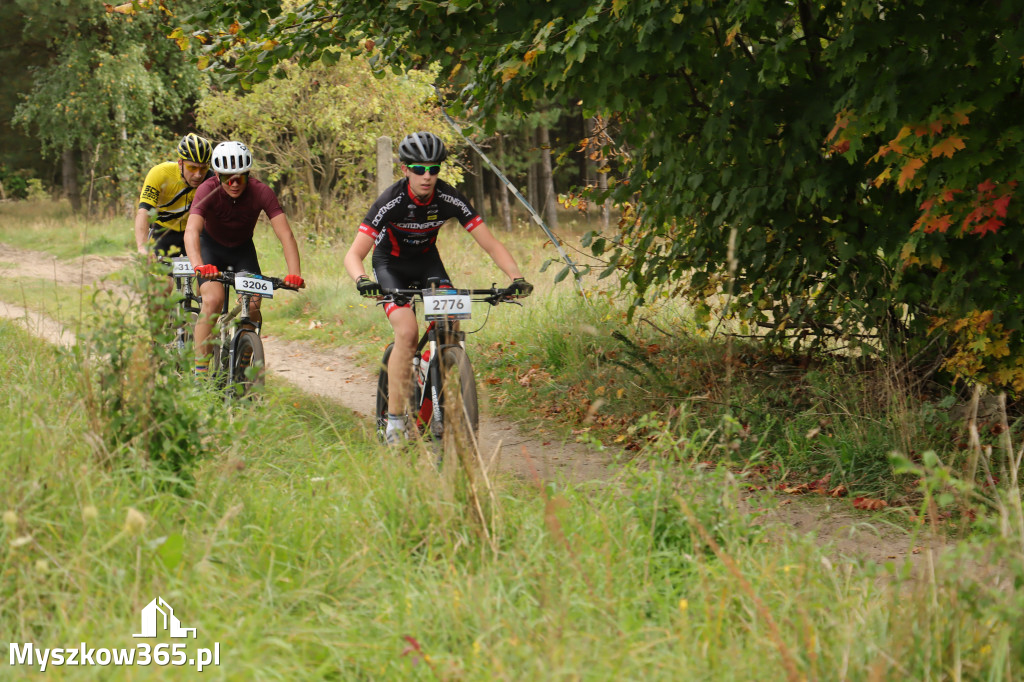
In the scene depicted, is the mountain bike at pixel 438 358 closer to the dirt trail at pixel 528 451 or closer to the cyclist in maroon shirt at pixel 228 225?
the dirt trail at pixel 528 451

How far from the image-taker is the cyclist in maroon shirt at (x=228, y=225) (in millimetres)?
6500

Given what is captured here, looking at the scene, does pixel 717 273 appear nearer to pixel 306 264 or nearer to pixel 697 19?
pixel 697 19

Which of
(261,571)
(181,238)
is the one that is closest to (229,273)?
(181,238)

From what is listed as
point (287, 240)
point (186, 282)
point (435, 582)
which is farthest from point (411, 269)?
point (435, 582)

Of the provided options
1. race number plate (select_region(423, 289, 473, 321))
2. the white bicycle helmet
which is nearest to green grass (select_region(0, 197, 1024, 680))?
race number plate (select_region(423, 289, 473, 321))

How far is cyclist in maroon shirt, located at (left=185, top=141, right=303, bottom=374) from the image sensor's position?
21.3ft

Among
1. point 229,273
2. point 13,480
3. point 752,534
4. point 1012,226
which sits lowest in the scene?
point 752,534

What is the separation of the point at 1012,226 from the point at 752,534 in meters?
2.43

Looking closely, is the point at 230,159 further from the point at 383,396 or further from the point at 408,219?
the point at 383,396

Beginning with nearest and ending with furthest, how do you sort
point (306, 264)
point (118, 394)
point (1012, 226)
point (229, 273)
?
point (118, 394)
point (1012, 226)
point (229, 273)
point (306, 264)

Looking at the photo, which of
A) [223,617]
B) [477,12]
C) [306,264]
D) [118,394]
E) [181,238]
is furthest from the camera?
[306,264]

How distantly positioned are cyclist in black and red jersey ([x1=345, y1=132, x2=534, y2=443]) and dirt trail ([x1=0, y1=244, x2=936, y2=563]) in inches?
27.0

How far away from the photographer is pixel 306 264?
15594 mm

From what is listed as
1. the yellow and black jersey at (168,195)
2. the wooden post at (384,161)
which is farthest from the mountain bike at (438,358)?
the wooden post at (384,161)
